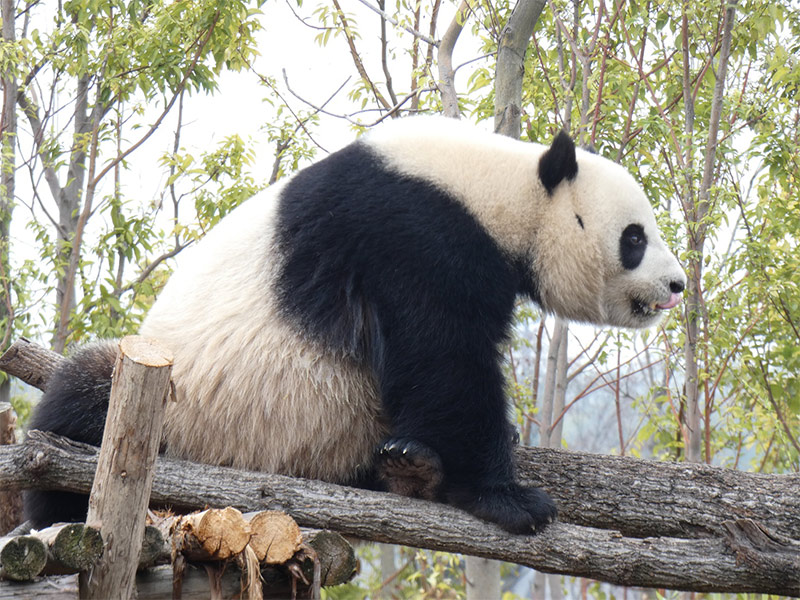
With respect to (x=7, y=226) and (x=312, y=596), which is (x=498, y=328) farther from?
(x=7, y=226)

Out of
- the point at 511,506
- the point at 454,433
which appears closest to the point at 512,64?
the point at 454,433

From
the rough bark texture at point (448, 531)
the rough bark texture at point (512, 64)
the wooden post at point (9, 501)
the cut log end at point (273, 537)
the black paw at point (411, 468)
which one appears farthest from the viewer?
the rough bark texture at point (512, 64)

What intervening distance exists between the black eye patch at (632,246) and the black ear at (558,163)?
39 centimetres

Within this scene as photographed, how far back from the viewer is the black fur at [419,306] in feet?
11.0

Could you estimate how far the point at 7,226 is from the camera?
28.8ft

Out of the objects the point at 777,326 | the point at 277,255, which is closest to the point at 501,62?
the point at 277,255

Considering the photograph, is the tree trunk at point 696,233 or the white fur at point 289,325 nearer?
the white fur at point 289,325

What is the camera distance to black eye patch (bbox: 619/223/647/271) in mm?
3898

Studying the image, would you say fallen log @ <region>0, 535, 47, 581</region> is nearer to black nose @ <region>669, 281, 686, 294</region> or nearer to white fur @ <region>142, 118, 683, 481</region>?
white fur @ <region>142, 118, 683, 481</region>

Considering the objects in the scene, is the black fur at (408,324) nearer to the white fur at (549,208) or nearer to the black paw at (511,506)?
the black paw at (511,506)

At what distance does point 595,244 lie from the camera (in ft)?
12.6

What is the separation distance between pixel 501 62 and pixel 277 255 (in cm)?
249

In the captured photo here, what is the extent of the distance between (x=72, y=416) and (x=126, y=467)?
1.08 metres

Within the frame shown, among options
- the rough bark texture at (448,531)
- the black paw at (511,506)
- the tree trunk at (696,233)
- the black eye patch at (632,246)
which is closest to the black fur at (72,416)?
the rough bark texture at (448,531)
